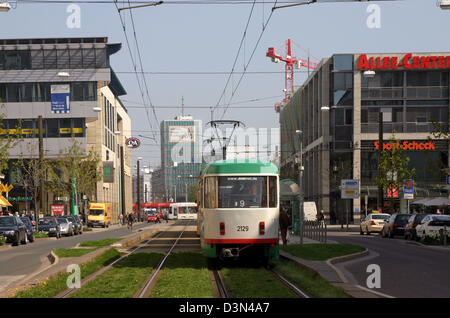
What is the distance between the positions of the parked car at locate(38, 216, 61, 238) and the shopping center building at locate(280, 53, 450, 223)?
27.8m

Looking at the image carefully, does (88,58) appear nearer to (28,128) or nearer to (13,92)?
(13,92)

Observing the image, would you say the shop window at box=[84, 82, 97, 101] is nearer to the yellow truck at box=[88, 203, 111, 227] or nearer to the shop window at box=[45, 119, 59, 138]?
the shop window at box=[45, 119, 59, 138]

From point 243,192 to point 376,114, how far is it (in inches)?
2096

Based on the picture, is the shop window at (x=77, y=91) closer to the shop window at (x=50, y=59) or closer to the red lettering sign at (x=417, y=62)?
the shop window at (x=50, y=59)

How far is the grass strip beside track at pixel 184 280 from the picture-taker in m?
12.4

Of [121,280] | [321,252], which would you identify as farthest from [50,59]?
[121,280]

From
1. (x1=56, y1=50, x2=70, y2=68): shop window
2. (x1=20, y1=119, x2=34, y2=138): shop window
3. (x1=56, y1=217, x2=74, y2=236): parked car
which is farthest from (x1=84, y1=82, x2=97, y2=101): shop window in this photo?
(x1=56, y1=217, x2=74, y2=236): parked car

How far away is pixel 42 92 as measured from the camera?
3199 inches

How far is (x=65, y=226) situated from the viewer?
50094 mm

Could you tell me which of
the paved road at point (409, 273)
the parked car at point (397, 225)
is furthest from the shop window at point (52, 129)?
the paved road at point (409, 273)

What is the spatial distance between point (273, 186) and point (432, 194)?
53.6 metres

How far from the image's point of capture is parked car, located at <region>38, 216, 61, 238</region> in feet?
155

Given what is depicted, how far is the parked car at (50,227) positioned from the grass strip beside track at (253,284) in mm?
31276

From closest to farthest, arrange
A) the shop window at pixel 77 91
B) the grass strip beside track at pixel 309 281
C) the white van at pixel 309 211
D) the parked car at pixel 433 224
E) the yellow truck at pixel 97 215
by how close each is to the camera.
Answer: the grass strip beside track at pixel 309 281 < the parked car at pixel 433 224 < the white van at pixel 309 211 < the yellow truck at pixel 97 215 < the shop window at pixel 77 91
